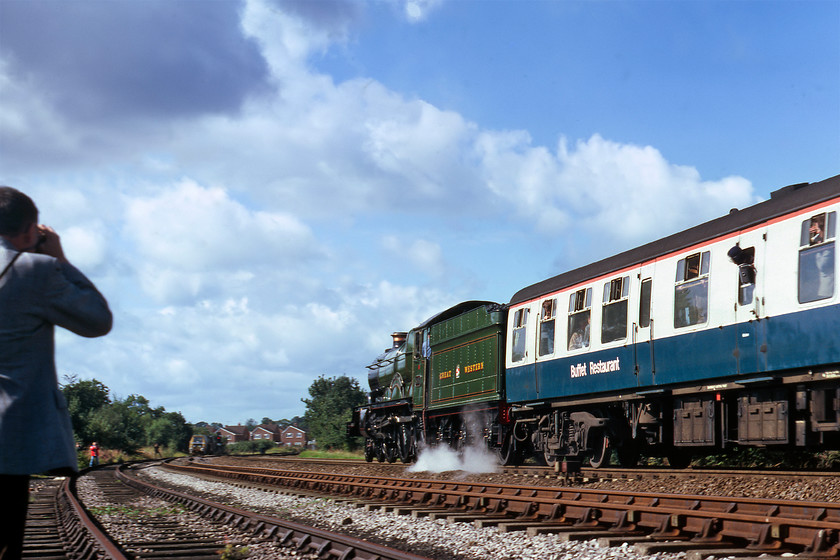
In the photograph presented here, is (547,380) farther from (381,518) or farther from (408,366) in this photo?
(408,366)

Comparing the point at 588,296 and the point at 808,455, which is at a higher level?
the point at 588,296

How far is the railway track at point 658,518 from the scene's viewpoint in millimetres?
7047

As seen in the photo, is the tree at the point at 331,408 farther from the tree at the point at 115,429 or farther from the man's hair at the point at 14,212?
the man's hair at the point at 14,212

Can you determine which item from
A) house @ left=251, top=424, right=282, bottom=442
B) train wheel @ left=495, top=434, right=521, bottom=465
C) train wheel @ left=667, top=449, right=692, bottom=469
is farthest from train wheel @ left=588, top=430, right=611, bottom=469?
house @ left=251, top=424, right=282, bottom=442

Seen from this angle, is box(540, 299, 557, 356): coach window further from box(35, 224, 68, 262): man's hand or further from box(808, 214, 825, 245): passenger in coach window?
box(35, 224, 68, 262): man's hand

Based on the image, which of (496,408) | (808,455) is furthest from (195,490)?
(808,455)

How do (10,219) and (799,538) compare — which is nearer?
(10,219)

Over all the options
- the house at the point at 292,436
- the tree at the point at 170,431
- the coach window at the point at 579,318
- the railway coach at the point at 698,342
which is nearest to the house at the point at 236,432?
the house at the point at 292,436

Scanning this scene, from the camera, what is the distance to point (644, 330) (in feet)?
44.2

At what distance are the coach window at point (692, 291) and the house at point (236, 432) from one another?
157512mm

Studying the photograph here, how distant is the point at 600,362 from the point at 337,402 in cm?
8472

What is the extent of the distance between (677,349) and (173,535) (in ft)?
25.4

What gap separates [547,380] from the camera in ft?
54.2

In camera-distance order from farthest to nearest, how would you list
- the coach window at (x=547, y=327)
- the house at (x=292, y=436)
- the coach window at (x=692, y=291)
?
the house at (x=292, y=436) → the coach window at (x=547, y=327) → the coach window at (x=692, y=291)
